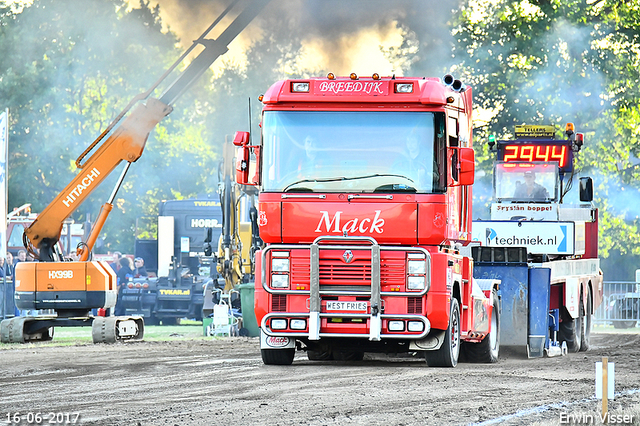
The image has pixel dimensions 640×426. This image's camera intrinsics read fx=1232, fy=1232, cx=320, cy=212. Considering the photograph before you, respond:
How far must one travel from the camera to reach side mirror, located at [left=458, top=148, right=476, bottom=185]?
49.1 feet

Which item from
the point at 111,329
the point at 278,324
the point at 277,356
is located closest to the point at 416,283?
the point at 278,324

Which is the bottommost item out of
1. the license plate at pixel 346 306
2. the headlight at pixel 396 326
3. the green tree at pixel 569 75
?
the headlight at pixel 396 326

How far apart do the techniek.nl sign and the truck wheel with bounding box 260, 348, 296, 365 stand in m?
5.36

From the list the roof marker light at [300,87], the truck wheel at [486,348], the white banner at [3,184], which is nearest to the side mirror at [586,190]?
the truck wheel at [486,348]

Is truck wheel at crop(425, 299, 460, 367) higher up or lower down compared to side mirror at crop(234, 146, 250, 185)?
lower down

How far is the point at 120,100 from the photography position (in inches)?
1997

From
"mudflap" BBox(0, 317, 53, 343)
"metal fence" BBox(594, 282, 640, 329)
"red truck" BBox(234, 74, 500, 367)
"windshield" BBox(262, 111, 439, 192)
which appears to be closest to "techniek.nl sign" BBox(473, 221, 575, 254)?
"red truck" BBox(234, 74, 500, 367)

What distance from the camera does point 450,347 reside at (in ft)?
50.9

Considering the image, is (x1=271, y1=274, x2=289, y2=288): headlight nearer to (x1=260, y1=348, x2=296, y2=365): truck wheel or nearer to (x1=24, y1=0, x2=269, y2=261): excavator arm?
(x1=260, y1=348, x2=296, y2=365): truck wheel

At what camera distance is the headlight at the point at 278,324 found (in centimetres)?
1515

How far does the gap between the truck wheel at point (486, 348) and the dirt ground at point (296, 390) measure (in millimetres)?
367

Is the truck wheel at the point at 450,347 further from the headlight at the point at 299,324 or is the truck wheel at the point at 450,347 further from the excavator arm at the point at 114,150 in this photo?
the excavator arm at the point at 114,150

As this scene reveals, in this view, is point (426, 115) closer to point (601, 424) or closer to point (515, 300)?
point (515, 300)

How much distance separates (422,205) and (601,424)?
5.25 meters
